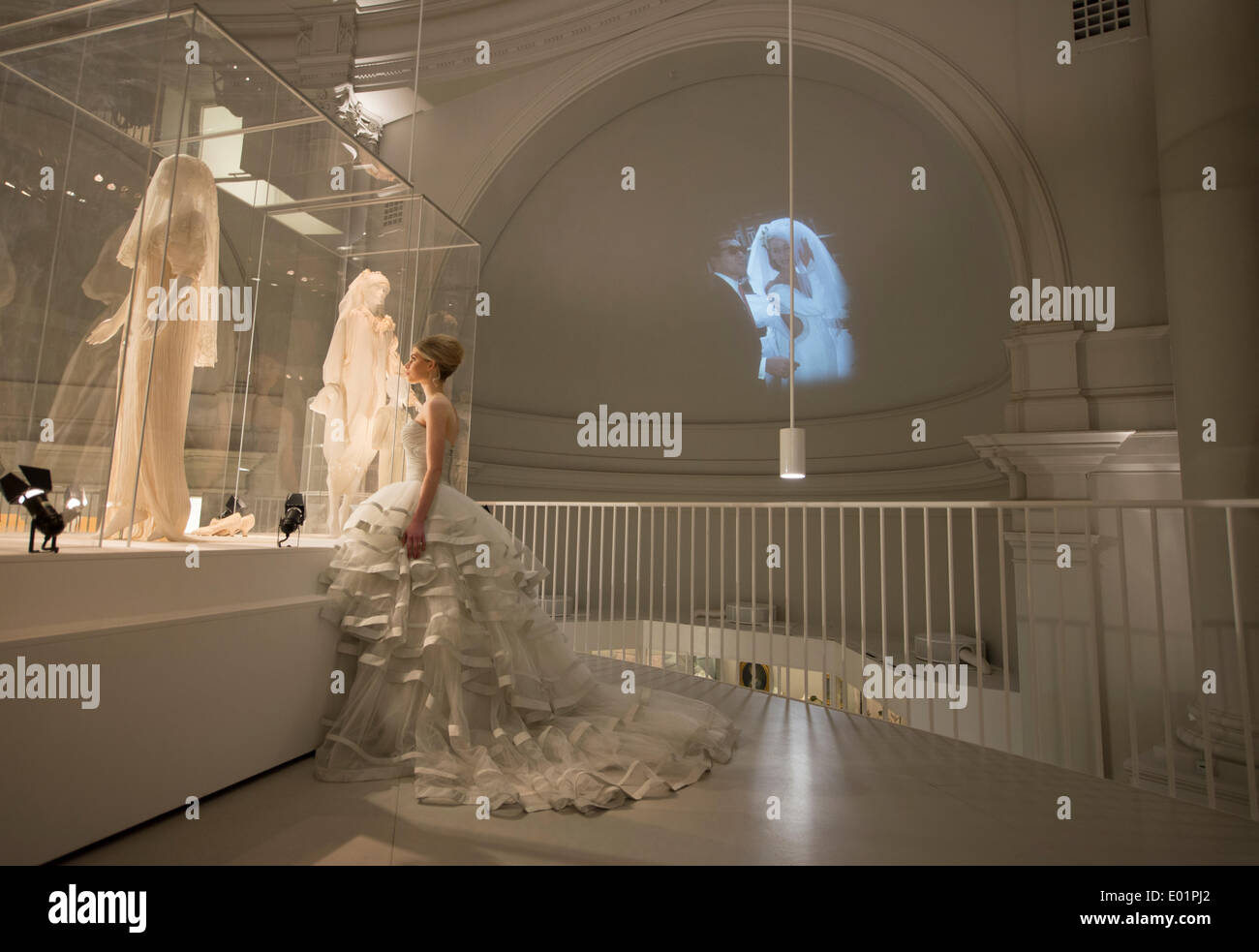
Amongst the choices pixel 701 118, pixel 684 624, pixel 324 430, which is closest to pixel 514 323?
pixel 701 118

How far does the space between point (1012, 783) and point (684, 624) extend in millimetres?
5640

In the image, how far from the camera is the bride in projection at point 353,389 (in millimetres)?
3410

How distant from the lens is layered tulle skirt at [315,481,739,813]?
84.6 inches

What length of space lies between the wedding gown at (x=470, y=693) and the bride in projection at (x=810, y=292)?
5.79 metres

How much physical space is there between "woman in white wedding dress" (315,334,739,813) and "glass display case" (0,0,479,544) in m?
0.73

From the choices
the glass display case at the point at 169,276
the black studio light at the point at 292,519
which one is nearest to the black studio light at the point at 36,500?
the glass display case at the point at 169,276

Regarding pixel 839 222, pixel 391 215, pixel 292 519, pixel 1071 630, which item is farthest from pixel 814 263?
pixel 292 519

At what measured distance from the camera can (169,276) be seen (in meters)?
2.42

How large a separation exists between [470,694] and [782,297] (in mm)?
6417

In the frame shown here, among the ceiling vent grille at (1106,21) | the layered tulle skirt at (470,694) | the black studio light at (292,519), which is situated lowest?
the layered tulle skirt at (470,694)

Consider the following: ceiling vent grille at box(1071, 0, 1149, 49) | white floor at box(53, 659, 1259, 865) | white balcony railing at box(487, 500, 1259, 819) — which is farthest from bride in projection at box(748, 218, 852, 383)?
white floor at box(53, 659, 1259, 865)

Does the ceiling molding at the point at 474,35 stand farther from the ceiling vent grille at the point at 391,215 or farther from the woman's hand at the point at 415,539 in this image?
the woman's hand at the point at 415,539

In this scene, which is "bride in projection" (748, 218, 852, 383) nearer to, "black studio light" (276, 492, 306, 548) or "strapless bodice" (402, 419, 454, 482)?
"strapless bodice" (402, 419, 454, 482)
